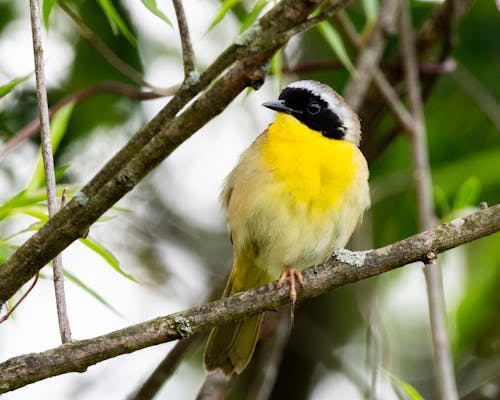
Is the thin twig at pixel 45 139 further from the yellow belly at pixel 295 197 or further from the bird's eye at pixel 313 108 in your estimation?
the bird's eye at pixel 313 108

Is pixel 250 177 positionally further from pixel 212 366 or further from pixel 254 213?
pixel 212 366

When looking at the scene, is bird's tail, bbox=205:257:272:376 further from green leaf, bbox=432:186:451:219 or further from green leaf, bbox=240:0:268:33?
green leaf, bbox=240:0:268:33

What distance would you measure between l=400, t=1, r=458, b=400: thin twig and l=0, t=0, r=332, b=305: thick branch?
0.85 m

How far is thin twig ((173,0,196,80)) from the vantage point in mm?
2318

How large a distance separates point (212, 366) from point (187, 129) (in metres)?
1.69

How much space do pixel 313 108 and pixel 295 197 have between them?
0.51 meters

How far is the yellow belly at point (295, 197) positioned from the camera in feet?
11.6

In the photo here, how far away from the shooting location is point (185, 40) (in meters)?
2.34

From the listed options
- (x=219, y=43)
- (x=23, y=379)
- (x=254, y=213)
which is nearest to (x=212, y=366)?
(x=254, y=213)

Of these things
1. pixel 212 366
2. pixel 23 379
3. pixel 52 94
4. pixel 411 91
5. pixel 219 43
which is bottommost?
pixel 23 379

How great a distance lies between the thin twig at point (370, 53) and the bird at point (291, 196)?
741 mm

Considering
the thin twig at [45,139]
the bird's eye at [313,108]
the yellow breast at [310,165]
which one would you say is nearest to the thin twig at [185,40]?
the thin twig at [45,139]

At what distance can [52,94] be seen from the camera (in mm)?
4828

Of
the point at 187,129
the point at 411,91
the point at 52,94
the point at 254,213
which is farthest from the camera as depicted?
the point at 52,94
